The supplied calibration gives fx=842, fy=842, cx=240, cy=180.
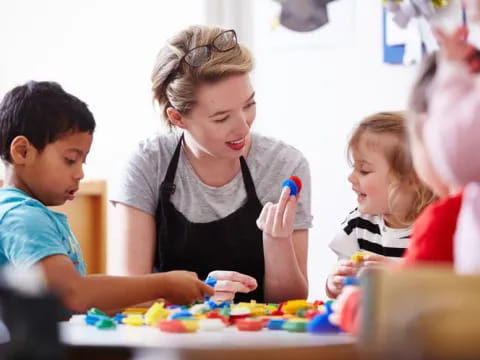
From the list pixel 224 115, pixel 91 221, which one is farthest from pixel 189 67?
pixel 91 221

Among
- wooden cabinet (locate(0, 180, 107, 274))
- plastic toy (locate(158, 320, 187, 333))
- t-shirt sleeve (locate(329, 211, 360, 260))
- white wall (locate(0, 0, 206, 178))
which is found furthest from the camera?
white wall (locate(0, 0, 206, 178))

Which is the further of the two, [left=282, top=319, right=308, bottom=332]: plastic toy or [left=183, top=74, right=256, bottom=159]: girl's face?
[left=183, top=74, right=256, bottom=159]: girl's face

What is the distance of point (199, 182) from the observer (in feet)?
6.28

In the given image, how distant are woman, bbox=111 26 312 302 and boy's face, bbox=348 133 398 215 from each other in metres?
0.13

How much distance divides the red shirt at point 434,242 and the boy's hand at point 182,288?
20.9 inches

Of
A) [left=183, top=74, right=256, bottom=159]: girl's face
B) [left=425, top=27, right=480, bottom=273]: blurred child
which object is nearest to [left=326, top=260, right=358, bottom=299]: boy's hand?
[left=183, top=74, right=256, bottom=159]: girl's face

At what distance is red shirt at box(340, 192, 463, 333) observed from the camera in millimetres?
858

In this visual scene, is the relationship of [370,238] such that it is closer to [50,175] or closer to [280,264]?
[280,264]

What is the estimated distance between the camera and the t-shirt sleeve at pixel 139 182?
1.83 meters

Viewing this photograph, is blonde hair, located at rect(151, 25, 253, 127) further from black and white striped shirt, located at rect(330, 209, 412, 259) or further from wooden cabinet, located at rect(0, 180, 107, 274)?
wooden cabinet, located at rect(0, 180, 107, 274)

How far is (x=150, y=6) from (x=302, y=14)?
0.65m

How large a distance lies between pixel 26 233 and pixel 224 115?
0.62 m

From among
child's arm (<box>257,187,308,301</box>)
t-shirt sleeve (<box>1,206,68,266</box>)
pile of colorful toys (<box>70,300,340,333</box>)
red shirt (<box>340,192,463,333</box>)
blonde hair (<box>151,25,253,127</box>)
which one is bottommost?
child's arm (<box>257,187,308,301</box>)

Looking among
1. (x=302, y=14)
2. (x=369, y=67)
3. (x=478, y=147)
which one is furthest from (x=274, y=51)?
(x=478, y=147)
